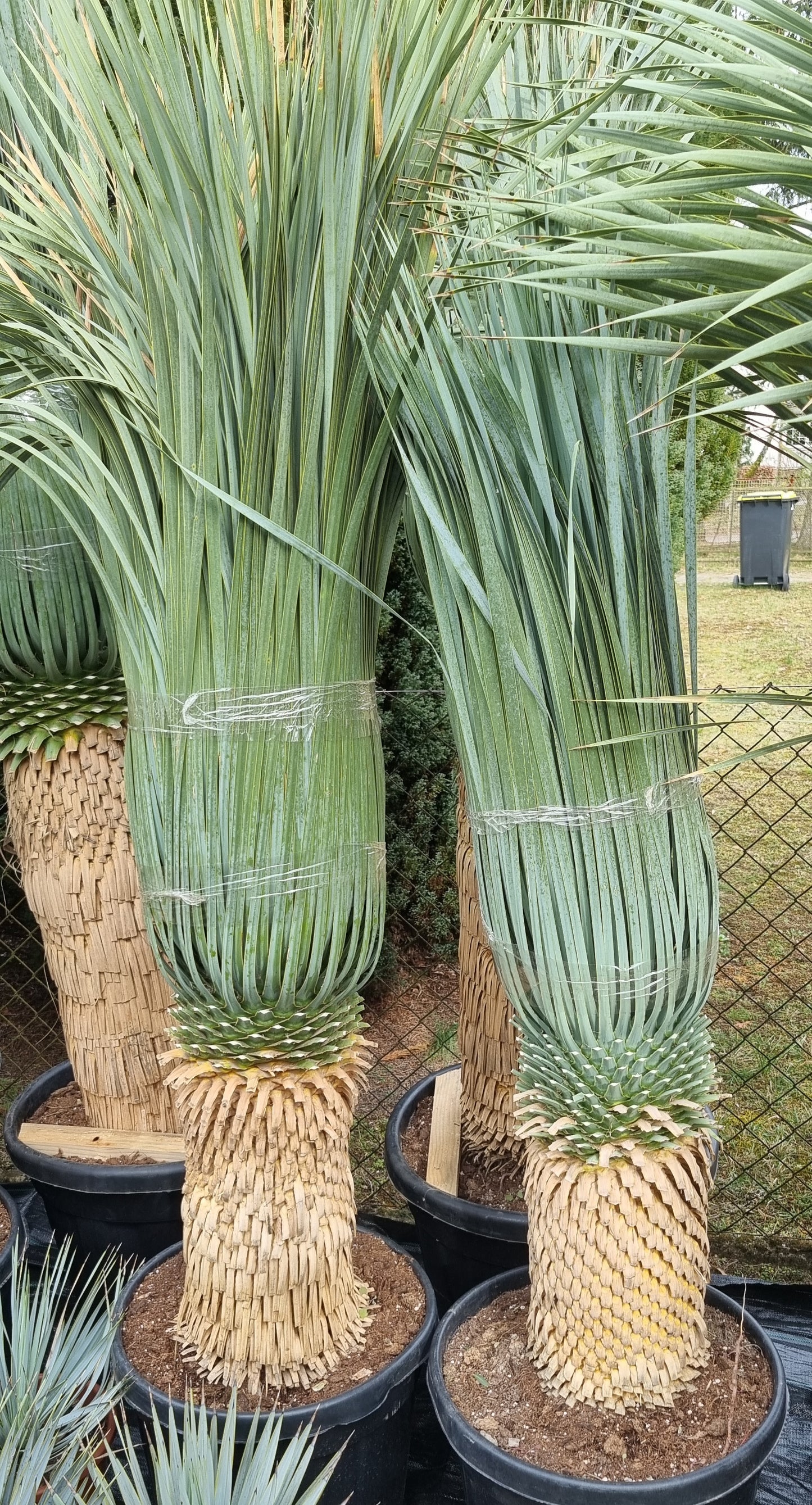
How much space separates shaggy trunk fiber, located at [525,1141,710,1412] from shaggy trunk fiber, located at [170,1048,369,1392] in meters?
0.27

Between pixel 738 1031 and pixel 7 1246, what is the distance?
1917 millimetres

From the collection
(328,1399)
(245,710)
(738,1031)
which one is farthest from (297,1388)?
(738,1031)

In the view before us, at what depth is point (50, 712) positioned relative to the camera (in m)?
1.81

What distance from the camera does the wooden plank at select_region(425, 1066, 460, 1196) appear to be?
6.00ft

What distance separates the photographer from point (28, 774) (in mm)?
1816

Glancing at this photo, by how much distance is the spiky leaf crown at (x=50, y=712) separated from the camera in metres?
1.79

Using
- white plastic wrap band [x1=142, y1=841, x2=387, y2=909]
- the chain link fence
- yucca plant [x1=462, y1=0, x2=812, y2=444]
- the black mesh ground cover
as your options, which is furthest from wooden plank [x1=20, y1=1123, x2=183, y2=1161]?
yucca plant [x1=462, y1=0, x2=812, y2=444]

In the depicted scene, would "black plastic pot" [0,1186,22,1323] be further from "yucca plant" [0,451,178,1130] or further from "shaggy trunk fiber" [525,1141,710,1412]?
"shaggy trunk fiber" [525,1141,710,1412]

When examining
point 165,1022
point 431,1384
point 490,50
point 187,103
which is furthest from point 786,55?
point 165,1022

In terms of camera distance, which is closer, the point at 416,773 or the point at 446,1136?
the point at 446,1136

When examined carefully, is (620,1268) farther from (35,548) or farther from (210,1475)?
(35,548)

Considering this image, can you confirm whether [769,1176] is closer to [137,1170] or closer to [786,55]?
[137,1170]

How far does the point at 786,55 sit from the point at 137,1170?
1.71 metres

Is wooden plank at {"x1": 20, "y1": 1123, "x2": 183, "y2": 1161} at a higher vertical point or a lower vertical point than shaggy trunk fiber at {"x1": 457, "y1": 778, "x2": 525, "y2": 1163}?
lower
